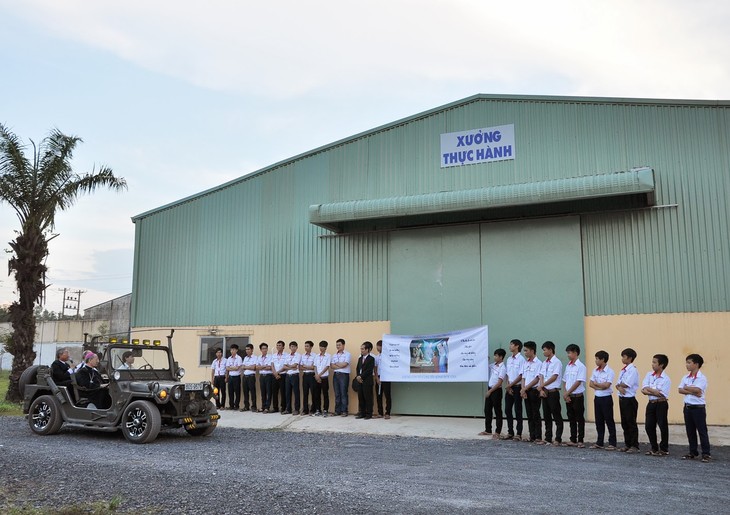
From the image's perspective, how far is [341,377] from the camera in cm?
1595

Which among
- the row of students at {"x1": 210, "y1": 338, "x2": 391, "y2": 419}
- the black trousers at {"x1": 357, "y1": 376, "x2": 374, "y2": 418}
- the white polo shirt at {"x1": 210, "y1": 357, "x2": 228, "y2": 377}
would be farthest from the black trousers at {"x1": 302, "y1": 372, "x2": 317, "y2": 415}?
the white polo shirt at {"x1": 210, "y1": 357, "x2": 228, "y2": 377}

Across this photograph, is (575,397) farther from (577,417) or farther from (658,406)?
(658,406)

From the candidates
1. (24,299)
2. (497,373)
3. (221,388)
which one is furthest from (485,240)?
(24,299)

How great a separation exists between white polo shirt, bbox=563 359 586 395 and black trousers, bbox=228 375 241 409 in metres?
9.22

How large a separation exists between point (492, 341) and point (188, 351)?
30.0 ft

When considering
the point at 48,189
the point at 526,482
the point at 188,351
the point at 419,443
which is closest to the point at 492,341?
the point at 419,443

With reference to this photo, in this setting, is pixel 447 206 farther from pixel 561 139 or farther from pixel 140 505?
pixel 140 505

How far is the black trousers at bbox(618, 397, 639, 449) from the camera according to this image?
36.1 feet

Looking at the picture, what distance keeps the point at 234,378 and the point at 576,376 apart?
9512 millimetres

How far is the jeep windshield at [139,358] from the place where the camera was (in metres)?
12.4

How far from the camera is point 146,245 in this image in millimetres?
20438

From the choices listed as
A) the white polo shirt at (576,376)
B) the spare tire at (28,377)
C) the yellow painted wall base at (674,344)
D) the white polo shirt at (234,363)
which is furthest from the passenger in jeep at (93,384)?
the yellow painted wall base at (674,344)

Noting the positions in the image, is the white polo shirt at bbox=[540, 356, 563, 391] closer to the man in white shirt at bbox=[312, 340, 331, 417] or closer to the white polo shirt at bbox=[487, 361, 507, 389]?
the white polo shirt at bbox=[487, 361, 507, 389]

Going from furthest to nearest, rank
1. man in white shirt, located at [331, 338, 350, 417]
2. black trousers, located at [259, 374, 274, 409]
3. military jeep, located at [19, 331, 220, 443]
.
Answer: black trousers, located at [259, 374, 274, 409]
man in white shirt, located at [331, 338, 350, 417]
military jeep, located at [19, 331, 220, 443]
